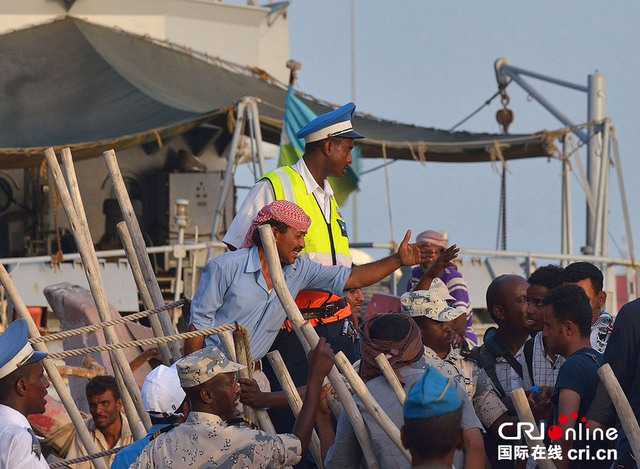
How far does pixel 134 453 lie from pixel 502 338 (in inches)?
75.9

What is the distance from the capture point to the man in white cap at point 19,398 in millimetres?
3951

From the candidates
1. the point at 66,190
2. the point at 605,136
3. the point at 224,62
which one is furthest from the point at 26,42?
the point at 66,190

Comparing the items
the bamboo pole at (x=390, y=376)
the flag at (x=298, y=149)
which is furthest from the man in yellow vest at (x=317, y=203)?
the flag at (x=298, y=149)

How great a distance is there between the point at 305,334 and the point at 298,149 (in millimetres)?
7368

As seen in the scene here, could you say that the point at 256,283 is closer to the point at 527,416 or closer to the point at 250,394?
the point at 250,394

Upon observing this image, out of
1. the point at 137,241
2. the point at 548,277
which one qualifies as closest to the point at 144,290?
the point at 137,241

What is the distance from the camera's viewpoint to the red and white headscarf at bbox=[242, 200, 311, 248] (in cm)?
486

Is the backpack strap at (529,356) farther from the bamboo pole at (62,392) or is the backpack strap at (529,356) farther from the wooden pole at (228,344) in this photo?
the bamboo pole at (62,392)

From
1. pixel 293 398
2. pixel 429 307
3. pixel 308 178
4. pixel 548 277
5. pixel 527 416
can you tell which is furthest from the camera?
pixel 308 178

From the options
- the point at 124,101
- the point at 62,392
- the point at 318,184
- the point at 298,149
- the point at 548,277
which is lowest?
the point at 62,392

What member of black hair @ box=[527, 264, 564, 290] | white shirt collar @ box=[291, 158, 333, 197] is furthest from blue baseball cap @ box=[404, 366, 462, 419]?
white shirt collar @ box=[291, 158, 333, 197]

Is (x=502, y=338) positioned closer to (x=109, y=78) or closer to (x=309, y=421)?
(x=309, y=421)

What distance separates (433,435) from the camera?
9.97ft

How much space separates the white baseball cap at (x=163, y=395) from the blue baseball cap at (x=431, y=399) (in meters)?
1.58
